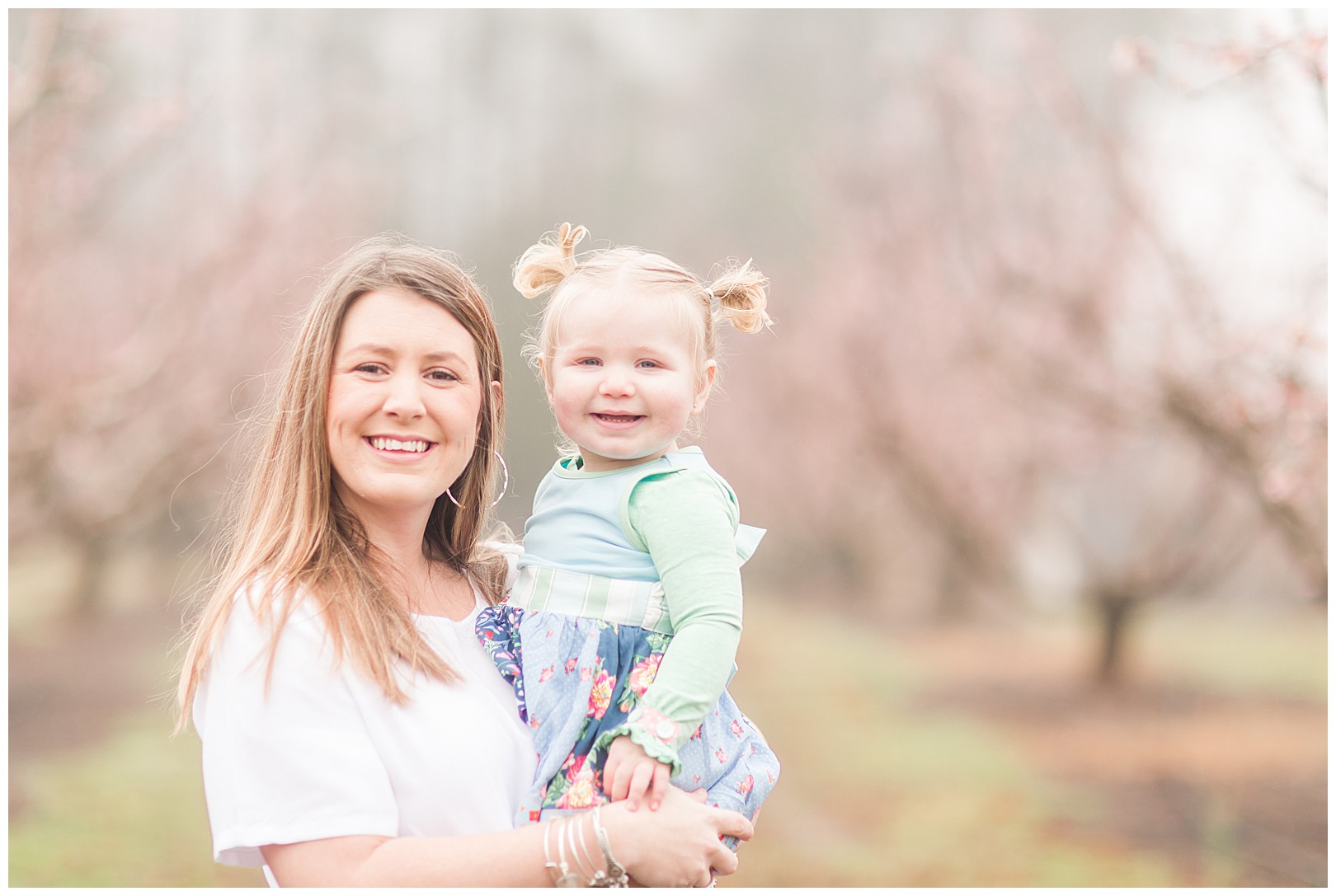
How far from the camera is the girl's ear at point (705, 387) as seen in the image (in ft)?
6.58

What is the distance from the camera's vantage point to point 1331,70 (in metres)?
4.09

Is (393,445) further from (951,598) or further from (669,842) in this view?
(951,598)

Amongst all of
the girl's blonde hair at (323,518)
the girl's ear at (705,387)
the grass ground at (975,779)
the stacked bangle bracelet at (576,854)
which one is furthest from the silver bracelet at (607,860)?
the grass ground at (975,779)

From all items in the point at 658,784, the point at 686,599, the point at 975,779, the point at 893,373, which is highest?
the point at 893,373

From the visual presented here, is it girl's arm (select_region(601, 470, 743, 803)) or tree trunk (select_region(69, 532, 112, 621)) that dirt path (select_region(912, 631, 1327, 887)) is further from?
tree trunk (select_region(69, 532, 112, 621))

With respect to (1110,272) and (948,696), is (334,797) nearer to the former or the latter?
(1110,272)

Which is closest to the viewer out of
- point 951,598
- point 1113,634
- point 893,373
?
point 1113,634

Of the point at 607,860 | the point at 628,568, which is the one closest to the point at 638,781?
the point at 607,860

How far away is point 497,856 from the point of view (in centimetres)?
159

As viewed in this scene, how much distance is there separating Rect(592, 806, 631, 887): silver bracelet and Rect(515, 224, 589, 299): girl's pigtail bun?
0.87 m

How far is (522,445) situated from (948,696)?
15.3 feet

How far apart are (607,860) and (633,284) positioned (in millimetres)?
878

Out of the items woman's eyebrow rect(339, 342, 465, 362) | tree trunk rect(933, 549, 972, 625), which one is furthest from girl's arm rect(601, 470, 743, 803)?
tree trunk rect(933, 549, 972, 625)

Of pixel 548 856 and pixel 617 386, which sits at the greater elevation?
pixel 617 386
